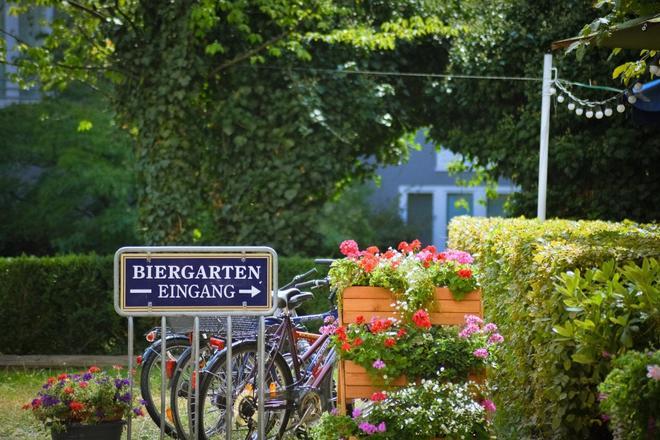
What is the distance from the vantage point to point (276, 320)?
6402 mm

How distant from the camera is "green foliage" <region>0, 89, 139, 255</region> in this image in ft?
62.4

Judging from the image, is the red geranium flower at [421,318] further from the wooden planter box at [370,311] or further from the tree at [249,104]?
the tree at [249,104]

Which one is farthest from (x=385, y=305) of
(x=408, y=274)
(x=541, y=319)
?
(x=541, y=319)

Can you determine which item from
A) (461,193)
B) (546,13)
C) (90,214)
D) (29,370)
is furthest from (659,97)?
(461,193)

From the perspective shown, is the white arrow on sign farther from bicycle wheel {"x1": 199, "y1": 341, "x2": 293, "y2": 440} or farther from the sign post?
bicycle wheel {"x1": 199, "y1": 341, "x2": 293, "y2": 440}

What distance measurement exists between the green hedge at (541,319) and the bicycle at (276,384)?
1198mm

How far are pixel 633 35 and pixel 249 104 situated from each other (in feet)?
22.7

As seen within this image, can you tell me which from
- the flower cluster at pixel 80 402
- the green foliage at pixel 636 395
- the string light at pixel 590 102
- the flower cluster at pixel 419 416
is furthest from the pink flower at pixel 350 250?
the string light at pixel 590 102

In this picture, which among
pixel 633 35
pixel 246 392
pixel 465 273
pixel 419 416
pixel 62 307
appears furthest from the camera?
pixel 62 307

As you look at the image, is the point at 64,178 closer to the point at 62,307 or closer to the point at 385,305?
the point at 62,307

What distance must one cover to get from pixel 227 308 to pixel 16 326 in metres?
7.29

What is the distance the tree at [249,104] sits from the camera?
12.1m

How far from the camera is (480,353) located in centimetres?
513

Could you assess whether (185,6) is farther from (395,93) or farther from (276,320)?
(276,320)
